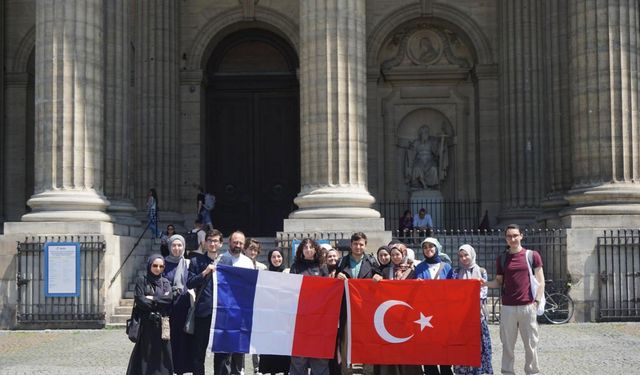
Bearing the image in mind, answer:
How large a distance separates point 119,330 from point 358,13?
813 cm

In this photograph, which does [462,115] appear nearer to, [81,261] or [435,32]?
[435,32]

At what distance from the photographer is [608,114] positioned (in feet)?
67.9

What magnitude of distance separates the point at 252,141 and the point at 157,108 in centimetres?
362

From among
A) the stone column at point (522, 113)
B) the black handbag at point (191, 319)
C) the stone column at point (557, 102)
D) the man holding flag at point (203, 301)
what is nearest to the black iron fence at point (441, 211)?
the stone column at point (522, 113)

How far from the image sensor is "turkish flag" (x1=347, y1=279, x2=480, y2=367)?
1164 centimetres

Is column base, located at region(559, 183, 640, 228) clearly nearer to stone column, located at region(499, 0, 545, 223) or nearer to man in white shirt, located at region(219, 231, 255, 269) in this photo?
stone column, located at region(499, 0, 545, 223)

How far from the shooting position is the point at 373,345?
11.7 meters

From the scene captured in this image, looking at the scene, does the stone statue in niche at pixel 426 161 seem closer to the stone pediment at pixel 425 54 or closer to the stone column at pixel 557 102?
the stone pediment at pixel 425 54

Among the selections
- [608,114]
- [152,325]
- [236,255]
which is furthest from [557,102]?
[152,325]

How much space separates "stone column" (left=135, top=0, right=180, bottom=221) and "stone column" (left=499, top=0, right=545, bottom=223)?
29.5 ft

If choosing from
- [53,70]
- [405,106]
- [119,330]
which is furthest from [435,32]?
[119,330]

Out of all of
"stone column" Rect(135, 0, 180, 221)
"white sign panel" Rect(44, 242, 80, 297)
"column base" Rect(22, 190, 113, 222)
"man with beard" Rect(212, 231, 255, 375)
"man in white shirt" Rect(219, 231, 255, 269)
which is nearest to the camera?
"man with beard" Rect(212, 231, 255, 375)

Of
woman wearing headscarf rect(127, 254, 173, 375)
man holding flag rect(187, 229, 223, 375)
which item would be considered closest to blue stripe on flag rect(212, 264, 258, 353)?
man holding flag rect(187, 229, 223, 375)

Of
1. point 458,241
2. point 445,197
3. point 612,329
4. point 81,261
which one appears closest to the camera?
point 612,329
